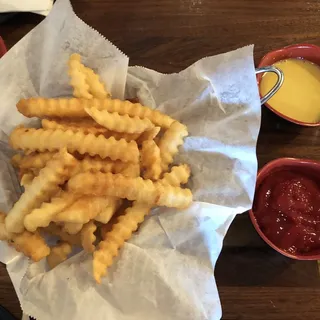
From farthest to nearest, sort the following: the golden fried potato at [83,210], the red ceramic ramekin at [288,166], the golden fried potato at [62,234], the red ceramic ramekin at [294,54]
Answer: the red ceramic ramekin at [294,54]
the red ceramic ramekin at [288,166]
the golden fried potato at [62,234]
the golden fried potato at [83,210]

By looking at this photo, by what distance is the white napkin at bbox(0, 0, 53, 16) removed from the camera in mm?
1202

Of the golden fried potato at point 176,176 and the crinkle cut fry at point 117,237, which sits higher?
the golden fried potato at point 176,176

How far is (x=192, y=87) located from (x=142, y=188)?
0.30m

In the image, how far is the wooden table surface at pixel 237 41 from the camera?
41.1 inches

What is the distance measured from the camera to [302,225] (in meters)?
0.99

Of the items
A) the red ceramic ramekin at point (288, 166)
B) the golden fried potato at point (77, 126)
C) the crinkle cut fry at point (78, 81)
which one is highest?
the crinkle cut fry at point (78, 81)

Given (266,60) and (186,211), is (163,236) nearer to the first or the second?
(186,211)

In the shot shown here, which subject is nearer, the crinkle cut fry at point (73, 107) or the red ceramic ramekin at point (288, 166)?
the crinkle cut fry at point (73, 107)

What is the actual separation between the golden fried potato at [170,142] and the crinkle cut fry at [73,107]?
0.04 meters

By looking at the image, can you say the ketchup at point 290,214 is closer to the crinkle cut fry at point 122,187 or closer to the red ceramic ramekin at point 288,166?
the red ceramic ramekin at point 288,166

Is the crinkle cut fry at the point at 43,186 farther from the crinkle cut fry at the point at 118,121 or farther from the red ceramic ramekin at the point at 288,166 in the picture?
the red ceramic ramekin at the point at 288,166

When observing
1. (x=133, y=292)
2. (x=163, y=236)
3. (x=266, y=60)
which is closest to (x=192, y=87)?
(x=266, y=60)

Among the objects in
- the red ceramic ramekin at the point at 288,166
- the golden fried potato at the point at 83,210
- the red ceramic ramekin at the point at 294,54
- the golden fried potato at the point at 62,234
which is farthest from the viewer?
the red ceramic ramekin at the point at 294,54

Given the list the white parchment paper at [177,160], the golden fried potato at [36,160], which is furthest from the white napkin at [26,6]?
the golden fried potato at [36,160]
